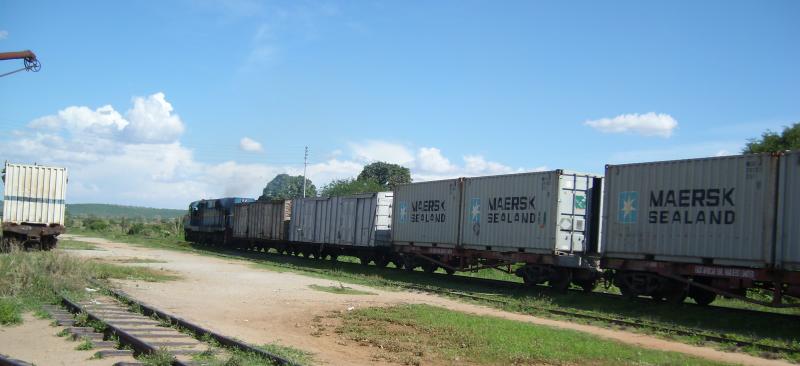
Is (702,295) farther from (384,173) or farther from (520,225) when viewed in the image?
(384,173)

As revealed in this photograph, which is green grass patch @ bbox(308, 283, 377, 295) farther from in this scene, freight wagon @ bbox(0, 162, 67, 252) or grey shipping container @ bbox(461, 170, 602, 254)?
freight wagon @ bbox(0, 162, 67, 252)

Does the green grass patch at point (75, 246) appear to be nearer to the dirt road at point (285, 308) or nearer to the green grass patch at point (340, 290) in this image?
the dirt road at point (285, 308)

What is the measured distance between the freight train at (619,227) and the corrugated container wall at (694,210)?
2 cm

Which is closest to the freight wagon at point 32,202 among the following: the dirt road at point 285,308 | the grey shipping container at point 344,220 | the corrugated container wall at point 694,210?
the dirt road at point 285,308

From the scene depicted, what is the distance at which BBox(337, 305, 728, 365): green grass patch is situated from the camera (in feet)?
28.8

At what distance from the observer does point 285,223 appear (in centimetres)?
3631

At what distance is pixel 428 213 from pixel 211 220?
2726 centimetres

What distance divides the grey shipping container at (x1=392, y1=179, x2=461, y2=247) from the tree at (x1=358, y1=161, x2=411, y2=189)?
50.5 meters

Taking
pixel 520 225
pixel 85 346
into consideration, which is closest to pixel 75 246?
pixel 520 225

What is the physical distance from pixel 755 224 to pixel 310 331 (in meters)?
9.23

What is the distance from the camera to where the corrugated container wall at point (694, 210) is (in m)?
13.3

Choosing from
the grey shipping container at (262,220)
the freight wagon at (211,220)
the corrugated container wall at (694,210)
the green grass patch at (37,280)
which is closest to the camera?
the green grass patch at (37,280)

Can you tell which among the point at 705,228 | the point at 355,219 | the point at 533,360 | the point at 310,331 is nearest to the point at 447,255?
the point at 355,219

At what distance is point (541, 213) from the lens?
18438 millimetres
